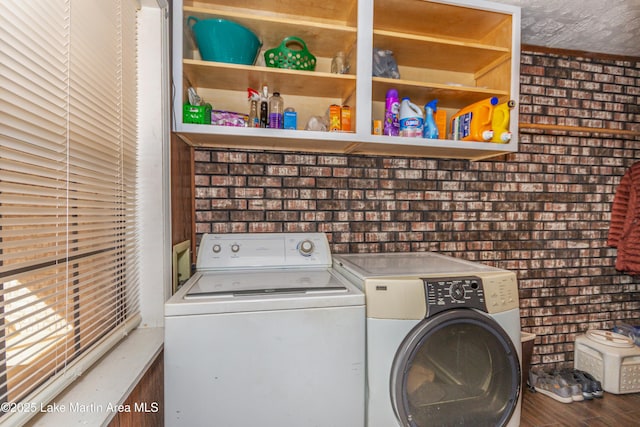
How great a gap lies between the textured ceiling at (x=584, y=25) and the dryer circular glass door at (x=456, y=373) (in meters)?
1.90

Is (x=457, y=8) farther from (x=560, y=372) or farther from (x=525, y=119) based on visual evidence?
(x=560, y=372)

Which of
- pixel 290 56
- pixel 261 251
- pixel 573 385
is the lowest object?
pixel 573 385

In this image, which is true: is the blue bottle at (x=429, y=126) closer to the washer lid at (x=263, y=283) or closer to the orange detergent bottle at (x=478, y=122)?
the orange detergent bottle at (x=478, y=122)

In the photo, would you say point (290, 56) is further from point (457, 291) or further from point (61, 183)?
point (457, 291)

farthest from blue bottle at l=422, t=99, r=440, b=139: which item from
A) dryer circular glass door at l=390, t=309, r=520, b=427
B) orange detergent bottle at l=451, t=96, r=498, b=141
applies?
dryer circular glass door at l=390, t=309, r=520, b=427

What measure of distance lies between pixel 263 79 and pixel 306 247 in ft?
3.30

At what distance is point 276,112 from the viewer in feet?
5.40

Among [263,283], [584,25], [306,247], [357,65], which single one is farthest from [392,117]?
[584,25]

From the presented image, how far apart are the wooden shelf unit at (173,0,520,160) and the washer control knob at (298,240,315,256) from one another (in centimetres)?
60

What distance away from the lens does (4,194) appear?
67 cm

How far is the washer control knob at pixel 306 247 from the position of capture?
1.74 metres

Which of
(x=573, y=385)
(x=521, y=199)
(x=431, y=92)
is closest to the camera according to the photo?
(x=431, y=92)

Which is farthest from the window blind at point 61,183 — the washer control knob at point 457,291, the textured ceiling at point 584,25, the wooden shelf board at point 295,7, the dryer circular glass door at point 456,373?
the textured ceiling at point 584,25

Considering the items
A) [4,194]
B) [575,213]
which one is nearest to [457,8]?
[575,213]
